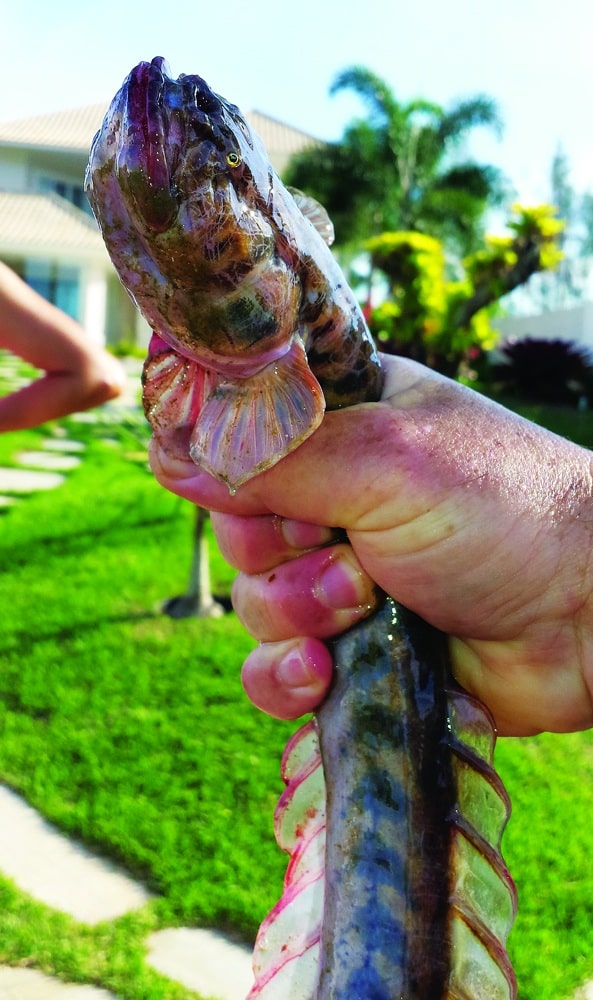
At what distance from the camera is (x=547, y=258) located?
21.0 ft

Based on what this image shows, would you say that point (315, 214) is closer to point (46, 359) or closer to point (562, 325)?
point (46, 359)

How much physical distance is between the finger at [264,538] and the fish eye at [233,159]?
0.60 meters

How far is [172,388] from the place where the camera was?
1.08m

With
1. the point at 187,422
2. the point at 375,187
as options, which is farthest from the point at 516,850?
the point at 375,187

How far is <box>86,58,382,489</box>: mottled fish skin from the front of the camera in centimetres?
86

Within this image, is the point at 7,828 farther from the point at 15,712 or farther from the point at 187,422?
the point at 187,422

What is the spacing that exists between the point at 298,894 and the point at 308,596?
422 mm

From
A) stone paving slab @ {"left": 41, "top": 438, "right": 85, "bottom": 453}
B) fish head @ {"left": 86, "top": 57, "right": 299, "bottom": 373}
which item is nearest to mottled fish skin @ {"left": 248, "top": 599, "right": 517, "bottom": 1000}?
fish head @ {"left": 86, "top": 57, "right": 299, "bottom": 373}

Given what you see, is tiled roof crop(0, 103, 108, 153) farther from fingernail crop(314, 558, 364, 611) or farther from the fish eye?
the fish eye

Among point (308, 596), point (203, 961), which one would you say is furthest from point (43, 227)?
point (308, 596)

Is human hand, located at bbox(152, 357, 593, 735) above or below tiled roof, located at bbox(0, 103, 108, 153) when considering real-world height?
below

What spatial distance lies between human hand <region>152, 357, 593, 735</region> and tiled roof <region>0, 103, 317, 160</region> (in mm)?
26186

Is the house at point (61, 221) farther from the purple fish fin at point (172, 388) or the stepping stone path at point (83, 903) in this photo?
the purple fish fin at point (172, 388)

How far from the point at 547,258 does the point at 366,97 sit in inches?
670
